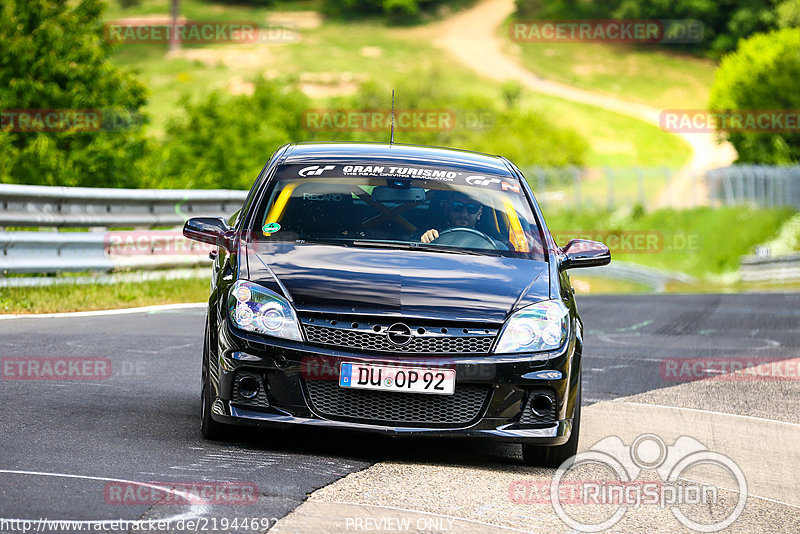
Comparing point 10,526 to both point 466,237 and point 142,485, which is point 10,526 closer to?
point 142,485

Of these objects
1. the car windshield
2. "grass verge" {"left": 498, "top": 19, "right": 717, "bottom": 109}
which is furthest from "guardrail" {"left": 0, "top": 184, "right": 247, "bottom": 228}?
"grass verge" {"left": 498, "top": 19, "right": 717, "bottom": 109}

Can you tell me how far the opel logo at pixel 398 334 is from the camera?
6.23 meters

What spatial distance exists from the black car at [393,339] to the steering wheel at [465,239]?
2 centimetres

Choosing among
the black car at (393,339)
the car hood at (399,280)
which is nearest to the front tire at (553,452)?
the black car at (393,339)

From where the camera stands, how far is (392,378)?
20.4 ft

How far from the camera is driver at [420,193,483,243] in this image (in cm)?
732

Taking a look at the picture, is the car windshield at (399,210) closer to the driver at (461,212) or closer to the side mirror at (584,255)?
the driver at (461,212)

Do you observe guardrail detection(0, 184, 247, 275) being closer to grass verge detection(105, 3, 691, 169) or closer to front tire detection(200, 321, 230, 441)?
front tire detection(200, 321, 230, 441)

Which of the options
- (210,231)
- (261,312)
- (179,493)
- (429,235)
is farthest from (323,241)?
(179,493)

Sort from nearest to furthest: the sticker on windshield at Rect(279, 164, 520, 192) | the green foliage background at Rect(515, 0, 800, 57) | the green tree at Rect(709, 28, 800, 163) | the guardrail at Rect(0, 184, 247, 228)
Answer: the sticker on windshield at Rect(279, 164, 520, 192), the guardrail at Rect(0, 184, 247, 228), the green tree at Rect(709, 28, 800, 163), the green foliage background at Rect(515, 0, 800, 57)

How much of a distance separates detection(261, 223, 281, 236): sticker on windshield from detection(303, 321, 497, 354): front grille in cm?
106

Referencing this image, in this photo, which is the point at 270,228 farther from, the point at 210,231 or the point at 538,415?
the point at 538,415

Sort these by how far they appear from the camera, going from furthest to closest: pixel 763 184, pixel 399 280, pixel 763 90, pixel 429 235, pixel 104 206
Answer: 1. pixel 763 90
2. pixel 763 184
3. pixel 104 206
4. pixel 429 235
5. pixel 399 280

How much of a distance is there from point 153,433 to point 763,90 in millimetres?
79946
